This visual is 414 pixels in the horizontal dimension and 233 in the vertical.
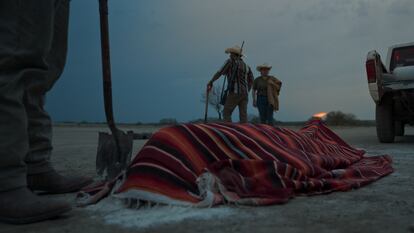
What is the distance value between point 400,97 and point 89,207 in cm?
583

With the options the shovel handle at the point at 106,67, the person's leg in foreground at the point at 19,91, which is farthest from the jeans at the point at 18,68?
the shovel handle at the point at 106,67

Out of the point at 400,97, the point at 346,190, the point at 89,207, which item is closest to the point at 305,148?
the point at 346,190

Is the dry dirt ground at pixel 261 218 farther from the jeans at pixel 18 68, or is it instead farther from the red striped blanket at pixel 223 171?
the jeans at pixel 18 68

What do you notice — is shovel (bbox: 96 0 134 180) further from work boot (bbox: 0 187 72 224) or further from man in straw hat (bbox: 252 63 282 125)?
man in straw hat (bbox: 252 63 282 125)

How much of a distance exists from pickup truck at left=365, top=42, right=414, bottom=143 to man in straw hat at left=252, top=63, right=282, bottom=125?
245 cm

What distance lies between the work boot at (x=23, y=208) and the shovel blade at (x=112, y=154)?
1275mm

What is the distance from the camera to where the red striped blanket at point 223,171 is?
2270 mm

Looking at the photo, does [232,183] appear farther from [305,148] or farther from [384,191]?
[305,148]

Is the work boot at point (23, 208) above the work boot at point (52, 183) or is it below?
above

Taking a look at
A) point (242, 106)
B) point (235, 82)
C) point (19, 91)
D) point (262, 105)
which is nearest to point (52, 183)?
point (19, 91)

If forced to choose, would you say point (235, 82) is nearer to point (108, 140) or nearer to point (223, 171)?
point (108, 140)

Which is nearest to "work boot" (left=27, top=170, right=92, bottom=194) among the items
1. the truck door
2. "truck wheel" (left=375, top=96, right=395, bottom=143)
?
the truck door

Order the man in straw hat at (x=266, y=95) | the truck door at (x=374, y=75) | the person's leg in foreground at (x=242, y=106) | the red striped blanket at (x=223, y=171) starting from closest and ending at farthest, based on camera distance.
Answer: the red striped blanket at (x=223, y=171) < the truck door at (x=374, y=75) < the person's leg in foreground at (x=242, y=106) < the man in straw hat at (x=266, y=95)

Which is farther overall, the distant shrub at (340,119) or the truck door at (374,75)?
the distant shrub at (340,119)
